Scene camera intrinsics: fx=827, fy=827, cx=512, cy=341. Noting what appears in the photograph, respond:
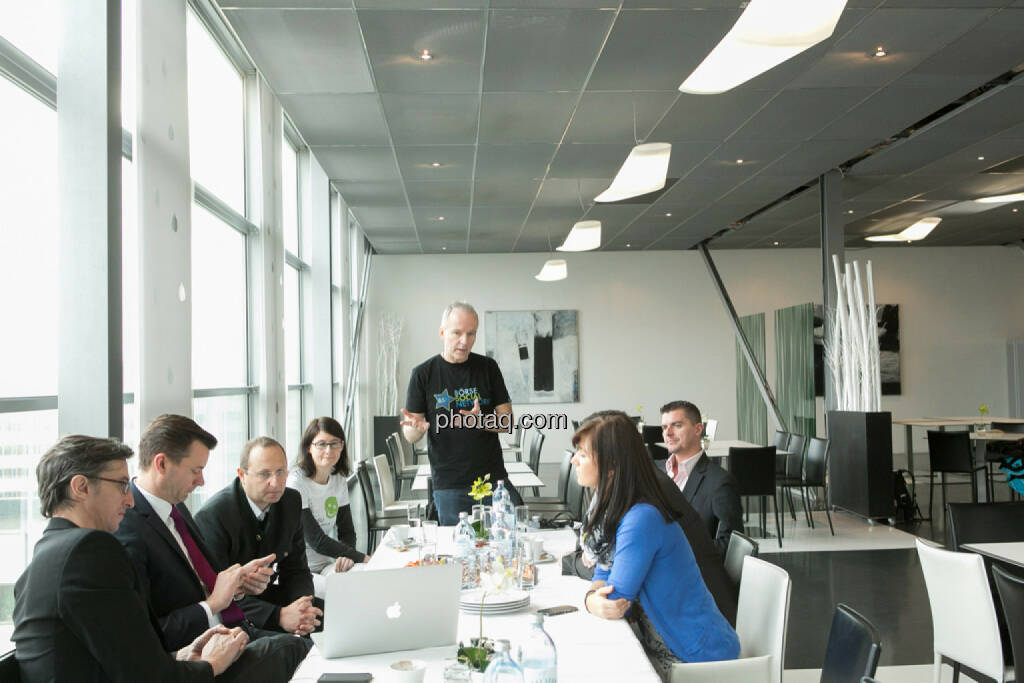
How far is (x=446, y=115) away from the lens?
6.83m

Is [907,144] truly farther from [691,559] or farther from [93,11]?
[93,11]

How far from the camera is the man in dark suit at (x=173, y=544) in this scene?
8.54 ft

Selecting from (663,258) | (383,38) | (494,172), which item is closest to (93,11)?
(383,38)

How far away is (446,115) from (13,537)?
487 centimetres

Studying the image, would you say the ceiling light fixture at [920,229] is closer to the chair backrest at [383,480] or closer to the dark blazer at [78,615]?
the chair backrest at [383,480]

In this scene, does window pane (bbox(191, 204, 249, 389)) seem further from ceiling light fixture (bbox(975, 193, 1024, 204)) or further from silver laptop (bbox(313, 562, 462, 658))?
ceiling light fixture (bbox(975, 193, 1024, 204))

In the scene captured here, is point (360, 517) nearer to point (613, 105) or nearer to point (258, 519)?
point (613, 105)

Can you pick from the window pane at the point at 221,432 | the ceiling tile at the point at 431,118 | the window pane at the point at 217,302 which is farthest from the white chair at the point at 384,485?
the ceiling tile at the point at 431,118

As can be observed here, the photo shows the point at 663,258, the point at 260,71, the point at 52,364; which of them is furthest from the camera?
the point at 663,258

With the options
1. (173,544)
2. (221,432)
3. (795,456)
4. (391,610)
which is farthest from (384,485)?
(795,456)

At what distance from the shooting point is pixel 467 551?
10.0ft

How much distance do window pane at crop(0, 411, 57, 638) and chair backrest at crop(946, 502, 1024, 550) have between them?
3825 mm

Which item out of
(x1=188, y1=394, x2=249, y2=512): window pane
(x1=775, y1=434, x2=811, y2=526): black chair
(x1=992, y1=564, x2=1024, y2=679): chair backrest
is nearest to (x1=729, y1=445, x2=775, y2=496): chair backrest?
(x1=775, y1=434, x2=811, y2=526): black chair

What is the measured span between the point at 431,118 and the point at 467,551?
15.4 ft
